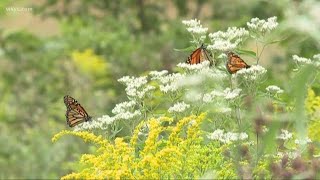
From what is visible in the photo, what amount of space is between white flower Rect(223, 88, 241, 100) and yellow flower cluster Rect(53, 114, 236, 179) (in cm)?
17

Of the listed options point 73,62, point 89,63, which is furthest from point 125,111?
point 73,62

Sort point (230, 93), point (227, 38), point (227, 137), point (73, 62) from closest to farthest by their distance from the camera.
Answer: point (227, 137)
point (230, 93)
point (227, 38)
point (73, 62)

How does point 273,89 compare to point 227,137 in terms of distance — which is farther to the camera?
point 273,89

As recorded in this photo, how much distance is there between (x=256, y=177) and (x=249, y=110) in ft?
1.09

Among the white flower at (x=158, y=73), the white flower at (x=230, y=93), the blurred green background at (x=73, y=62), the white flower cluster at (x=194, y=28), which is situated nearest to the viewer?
the white flower at (x=230, y=93)

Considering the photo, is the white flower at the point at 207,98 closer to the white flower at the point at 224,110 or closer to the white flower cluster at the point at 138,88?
the white flower at the point at 224,110

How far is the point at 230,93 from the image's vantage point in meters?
4.14

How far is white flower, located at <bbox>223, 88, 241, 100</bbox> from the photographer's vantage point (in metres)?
4.08

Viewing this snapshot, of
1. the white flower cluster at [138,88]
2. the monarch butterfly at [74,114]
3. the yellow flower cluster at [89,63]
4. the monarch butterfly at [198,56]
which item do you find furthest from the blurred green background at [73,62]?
the white flower cluster at [138,88]

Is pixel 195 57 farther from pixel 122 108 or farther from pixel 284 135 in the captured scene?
pixel 284 135

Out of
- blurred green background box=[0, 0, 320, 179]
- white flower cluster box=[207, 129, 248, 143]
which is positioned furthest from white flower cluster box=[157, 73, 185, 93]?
blurred green background box=[0, 0, 320, 179]

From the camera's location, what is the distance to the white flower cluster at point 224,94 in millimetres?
4086

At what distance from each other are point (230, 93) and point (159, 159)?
1.66 ft

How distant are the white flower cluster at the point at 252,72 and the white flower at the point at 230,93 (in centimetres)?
8
